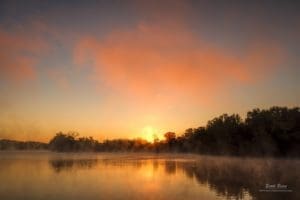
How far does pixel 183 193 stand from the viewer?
19547 mm

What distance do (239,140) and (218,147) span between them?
1034 cm

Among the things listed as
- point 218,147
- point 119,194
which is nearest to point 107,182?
point 119,194

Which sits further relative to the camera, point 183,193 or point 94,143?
point 94,143

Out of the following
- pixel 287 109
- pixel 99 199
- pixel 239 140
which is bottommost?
pixel 99 199

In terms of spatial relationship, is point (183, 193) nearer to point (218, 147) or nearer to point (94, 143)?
point (218, 147)

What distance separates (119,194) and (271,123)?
47.7m

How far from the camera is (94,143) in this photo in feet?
479

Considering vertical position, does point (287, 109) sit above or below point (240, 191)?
above

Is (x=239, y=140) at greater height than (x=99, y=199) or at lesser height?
greater

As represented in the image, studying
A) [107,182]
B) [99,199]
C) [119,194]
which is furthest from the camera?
[107,182]

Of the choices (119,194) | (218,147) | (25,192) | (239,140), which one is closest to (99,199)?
(119,194)

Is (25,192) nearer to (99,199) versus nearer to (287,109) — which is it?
(99,199)

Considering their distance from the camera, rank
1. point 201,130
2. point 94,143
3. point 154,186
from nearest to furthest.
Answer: point 154,186 < point 201,130 < point 94,143

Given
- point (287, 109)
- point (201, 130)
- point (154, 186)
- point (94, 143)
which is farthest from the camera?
point (94, 143)
